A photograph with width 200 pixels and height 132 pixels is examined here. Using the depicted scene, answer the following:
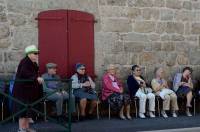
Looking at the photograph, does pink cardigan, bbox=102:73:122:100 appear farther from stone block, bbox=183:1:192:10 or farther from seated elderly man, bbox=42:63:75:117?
stone block, bbox=183:1:192:10

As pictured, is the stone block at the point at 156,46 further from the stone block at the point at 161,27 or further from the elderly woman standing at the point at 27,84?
the elderly woman standing at the point at 27,84

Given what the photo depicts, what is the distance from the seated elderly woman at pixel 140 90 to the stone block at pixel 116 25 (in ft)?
3.21

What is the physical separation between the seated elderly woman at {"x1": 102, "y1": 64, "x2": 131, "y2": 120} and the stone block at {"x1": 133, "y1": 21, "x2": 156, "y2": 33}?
135 cm

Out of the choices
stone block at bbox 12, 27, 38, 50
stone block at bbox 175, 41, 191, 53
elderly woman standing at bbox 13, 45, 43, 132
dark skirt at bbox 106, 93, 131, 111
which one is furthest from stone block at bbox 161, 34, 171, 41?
elderly woman standing at bbox 13, 45, 43, 132

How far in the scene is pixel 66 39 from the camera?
1090 cm

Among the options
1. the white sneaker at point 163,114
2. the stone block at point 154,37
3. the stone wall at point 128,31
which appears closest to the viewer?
the stone wall at point 128,31

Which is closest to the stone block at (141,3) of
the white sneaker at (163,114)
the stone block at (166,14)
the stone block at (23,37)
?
the stone block at (166,14)

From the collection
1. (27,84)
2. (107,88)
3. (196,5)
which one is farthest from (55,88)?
(196,5)

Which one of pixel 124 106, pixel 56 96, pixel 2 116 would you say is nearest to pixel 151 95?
pixel 124 106

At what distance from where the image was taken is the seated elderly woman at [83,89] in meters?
10.3

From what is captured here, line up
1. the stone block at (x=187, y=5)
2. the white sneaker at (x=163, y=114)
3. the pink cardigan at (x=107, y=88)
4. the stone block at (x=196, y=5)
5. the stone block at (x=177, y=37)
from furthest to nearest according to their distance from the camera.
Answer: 1. the stone block at (x=196, y=5)
2. the stone block at (x=187, y=5)
3. the stone block at (x=177, y=37)
4. the white sneaker at (x=163, y=114)
5. the pink cardigan at (x=107, y=88)

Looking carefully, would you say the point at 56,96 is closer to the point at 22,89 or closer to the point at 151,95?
the point at 22,89

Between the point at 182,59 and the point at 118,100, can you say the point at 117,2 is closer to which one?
the point at 182,59

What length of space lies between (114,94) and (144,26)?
2135 millimetres
